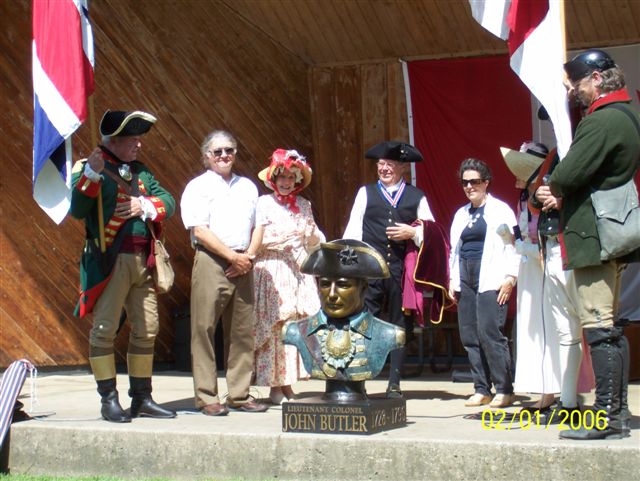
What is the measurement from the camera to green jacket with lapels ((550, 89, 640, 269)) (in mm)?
5215

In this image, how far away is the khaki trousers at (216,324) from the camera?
6.63m

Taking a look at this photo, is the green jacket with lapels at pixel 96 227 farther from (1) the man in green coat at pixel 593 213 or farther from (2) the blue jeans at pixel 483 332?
(1) the man in green coat at pixel 593 213

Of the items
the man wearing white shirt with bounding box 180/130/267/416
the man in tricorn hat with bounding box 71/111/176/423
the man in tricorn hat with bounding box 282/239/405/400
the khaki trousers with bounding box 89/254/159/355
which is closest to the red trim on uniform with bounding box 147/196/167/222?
the man in tricorn hat with bounding box 71/111/176/423

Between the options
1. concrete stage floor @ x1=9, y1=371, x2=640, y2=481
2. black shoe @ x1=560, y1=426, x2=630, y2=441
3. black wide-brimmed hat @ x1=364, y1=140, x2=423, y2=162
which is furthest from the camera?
black wide-brimmed hat @ x1=364, y1=140, x2=423, y2=162

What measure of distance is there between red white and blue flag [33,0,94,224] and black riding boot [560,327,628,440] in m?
2.99

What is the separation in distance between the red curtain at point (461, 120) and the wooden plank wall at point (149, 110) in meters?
1.35

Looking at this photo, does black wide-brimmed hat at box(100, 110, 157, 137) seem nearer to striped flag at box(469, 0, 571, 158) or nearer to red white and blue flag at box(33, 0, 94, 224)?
red white and blue flag at box(33, 0, 94, 224)

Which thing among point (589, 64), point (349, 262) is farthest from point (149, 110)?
point (589, 64)

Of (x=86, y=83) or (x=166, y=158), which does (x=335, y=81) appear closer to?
(x=166, y=158)

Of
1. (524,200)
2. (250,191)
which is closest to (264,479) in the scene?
(250,191)

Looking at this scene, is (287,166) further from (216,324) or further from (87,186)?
(87,186)

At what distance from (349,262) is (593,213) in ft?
4.18

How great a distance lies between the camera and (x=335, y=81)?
11.7 metres

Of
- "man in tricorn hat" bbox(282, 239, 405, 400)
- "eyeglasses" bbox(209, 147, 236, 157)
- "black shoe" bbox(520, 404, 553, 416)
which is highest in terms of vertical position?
"eyeglasses" bbox(209, 147, 236, 157)
